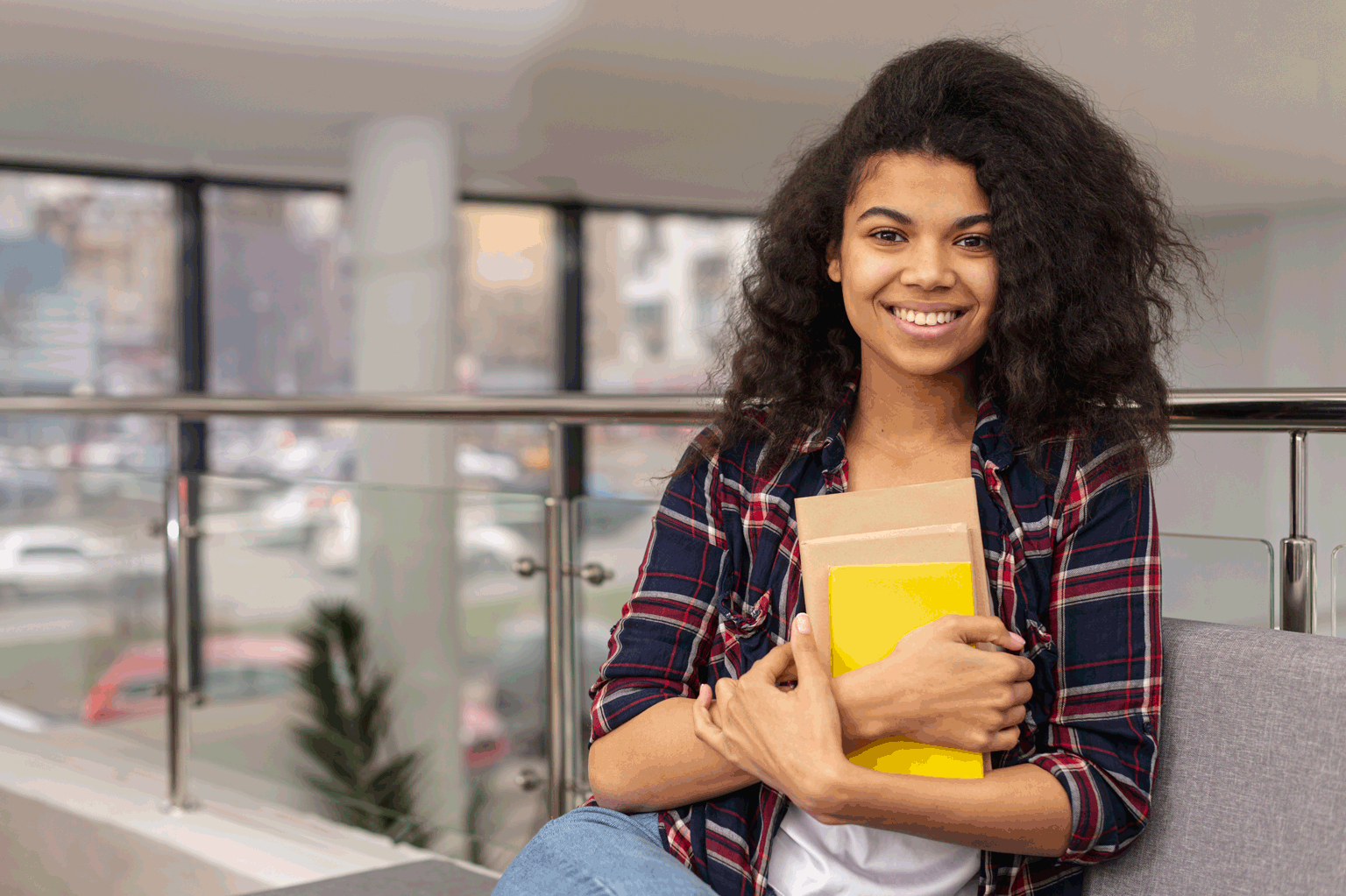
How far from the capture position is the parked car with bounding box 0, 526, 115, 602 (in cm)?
409

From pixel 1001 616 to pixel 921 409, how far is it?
0.22 m

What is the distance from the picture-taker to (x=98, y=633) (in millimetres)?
3982

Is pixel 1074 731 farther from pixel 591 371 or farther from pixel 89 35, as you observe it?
pixel 591 371

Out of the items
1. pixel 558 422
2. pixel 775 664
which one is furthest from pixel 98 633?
pixel 775 664

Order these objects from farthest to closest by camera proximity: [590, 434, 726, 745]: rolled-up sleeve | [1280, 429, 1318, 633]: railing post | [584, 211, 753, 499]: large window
Answer: [584, 211, 753, 499]: large window → [1280, 429, 1318, 633]: railing post → [590, 434, 726, 745]: rolled-up sleeve

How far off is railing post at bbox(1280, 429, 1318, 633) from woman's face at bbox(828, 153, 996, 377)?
20.9 inches

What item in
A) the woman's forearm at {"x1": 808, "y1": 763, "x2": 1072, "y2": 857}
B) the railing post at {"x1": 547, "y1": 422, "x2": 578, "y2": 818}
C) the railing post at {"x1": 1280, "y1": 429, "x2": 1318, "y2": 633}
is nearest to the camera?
the woman's forearm at {"x1": 808, "y1": 763, "x2": 1072, "y2": 857}

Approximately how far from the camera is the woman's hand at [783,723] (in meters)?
0.98

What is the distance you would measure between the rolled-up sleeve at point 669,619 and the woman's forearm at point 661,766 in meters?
0.02

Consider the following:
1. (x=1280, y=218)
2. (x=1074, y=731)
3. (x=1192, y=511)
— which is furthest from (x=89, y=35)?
(x=1280, y=218)

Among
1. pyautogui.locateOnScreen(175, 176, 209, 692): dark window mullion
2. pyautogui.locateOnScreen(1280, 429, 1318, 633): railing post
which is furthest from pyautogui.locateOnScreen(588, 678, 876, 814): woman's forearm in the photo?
pyautogui.locateOnScreen(175, 176, 209, 692): dark window mullion

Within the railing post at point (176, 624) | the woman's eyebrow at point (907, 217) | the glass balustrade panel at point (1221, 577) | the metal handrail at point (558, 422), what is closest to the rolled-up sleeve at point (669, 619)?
the metal handrail at point (558, 422)

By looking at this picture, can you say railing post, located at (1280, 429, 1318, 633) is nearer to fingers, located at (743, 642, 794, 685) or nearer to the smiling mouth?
the smiling mouth

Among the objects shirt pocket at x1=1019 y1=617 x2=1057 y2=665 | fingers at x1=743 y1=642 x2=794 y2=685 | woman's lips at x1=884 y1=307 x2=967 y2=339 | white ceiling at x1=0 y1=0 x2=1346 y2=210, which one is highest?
white ceiling at x1=0 y1=0 x2=1346 y2=210
